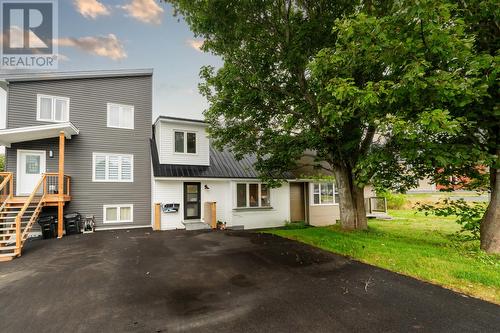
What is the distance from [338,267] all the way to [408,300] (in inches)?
73.2

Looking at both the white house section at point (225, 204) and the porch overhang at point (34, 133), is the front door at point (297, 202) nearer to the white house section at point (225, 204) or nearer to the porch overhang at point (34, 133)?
the white house section at point (225, 204)

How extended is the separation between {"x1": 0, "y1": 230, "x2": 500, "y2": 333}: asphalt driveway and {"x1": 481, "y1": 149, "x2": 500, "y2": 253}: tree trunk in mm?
3001

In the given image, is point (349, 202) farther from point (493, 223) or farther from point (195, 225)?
point (195, 225)

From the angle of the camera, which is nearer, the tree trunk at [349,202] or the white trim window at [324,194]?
the tree trunk at [349,202]

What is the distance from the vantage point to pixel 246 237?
995 cm

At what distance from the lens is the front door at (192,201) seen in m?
13.1

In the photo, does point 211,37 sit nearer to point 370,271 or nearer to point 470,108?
point 470,108

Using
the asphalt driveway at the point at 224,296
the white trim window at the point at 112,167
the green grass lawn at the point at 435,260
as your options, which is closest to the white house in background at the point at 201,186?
the white trim window at the point at 112,167

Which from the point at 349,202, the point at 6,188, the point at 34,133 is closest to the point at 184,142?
the point at 34,133

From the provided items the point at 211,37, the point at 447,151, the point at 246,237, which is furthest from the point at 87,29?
the point at 447,151

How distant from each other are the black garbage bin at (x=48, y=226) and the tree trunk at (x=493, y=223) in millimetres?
15256

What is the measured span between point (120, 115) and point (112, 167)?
291cm

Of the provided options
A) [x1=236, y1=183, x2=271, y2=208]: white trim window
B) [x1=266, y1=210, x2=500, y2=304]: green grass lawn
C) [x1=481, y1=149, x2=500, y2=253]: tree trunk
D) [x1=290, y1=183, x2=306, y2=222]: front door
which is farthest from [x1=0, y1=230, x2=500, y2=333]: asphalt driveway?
[x1=290, y1=183, x2=306, y2=222]: front door

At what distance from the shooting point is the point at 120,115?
13.3 meters
